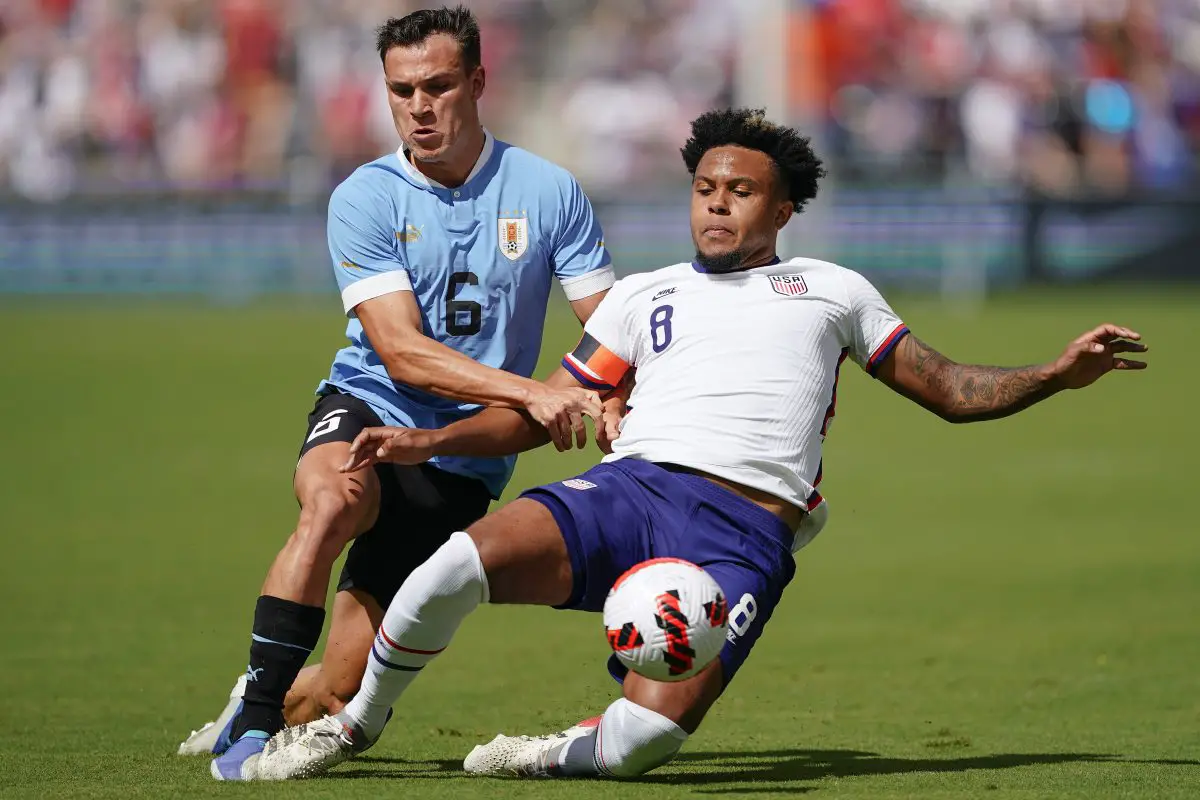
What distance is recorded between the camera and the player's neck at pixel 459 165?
679 cm

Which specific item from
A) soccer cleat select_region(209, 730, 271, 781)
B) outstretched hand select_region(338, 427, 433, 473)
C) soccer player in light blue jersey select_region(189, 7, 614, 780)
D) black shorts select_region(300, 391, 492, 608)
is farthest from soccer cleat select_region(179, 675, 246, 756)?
outstretched hand select_region(338, 427, 433, 473)

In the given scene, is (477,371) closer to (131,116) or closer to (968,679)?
(968,679)

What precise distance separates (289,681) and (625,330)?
1635mm

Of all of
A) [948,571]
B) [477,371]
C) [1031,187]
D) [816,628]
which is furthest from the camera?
[1031,187]

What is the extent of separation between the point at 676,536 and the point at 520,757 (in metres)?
0.91

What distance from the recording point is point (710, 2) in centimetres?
2722

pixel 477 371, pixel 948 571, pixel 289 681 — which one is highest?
pixel 477 371

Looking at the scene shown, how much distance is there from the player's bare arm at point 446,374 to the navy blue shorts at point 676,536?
265 millimetres

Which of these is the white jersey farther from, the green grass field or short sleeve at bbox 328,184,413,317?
the green grass field

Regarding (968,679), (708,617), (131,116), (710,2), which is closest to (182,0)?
(131,116)

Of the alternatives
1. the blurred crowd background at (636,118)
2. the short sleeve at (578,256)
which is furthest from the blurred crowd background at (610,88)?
the short sleeve at (578,256)

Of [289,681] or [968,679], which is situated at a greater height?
[289,681]

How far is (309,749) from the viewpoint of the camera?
19.2 feet

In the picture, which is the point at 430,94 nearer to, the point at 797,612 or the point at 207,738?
the point at 207,738
